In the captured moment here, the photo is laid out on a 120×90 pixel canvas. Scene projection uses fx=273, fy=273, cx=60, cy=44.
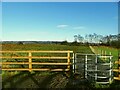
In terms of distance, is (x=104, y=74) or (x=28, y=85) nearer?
(x=28, y=85)

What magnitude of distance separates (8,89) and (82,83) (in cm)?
234

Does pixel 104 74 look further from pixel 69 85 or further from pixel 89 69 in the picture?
pixel 69 85

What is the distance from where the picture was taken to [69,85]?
844cm

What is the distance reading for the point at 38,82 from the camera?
905 cm

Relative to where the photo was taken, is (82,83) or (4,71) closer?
(82,83)

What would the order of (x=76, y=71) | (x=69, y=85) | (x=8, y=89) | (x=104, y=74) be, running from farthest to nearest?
1. (x=76, y=71)
2. (x=104, y=74)
3. (x=69, y=85)
4. (x=8, y=89)

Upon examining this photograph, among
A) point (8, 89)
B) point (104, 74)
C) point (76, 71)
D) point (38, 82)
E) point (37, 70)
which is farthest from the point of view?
point (37, 70)

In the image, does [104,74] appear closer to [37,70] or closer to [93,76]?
[93,76]

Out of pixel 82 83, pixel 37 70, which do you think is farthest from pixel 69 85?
pixel 37 70

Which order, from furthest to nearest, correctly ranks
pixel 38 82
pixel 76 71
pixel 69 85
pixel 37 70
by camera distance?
pixel 37 70 < pixel 76 71 < pixel 38 82 < pixel 69 85

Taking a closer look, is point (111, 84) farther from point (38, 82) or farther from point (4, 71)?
point (4, 71)

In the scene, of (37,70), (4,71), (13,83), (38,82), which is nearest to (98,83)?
(38,82)

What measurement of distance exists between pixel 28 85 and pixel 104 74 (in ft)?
9.43

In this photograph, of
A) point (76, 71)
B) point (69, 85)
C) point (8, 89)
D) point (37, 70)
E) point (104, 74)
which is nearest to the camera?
point (8, 89)
